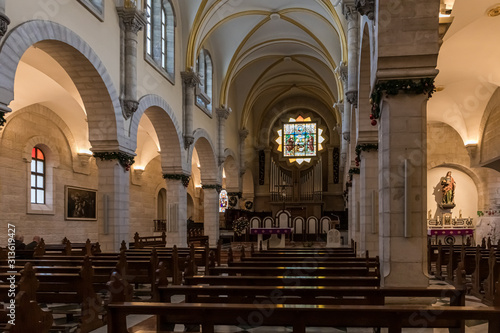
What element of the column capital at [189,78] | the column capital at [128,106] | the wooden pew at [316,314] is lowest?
the wooden pew at [316,314]

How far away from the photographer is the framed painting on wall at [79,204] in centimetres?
1758

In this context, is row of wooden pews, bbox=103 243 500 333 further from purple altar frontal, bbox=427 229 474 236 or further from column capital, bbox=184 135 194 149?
purple altar frontal, bbox=427 229 474 236

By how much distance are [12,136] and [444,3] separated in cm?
1296

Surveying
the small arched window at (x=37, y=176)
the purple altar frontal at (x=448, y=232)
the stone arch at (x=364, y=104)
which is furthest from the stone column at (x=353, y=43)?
the small arched window at (x=37, y=176)

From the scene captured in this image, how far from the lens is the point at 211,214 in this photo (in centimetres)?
2356

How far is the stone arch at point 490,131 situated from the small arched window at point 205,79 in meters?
12.3

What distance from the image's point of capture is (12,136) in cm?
1485

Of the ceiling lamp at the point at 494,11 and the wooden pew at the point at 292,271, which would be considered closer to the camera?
the wooden pew at the point at 292,271

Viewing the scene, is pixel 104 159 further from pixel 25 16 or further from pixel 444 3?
pixel 444 3

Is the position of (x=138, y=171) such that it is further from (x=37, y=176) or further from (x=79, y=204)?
(x=37, y=176)

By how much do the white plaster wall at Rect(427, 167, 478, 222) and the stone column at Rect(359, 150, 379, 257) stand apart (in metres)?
11.9

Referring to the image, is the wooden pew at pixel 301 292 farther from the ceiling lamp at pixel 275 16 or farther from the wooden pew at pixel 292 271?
the ceiling lamp at pixel 275 16

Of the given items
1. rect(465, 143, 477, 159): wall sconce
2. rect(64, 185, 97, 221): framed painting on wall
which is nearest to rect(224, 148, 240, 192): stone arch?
rect(64, 185, 97, 221): framed painting on wall

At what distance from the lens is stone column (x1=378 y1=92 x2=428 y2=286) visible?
7.11 meters
